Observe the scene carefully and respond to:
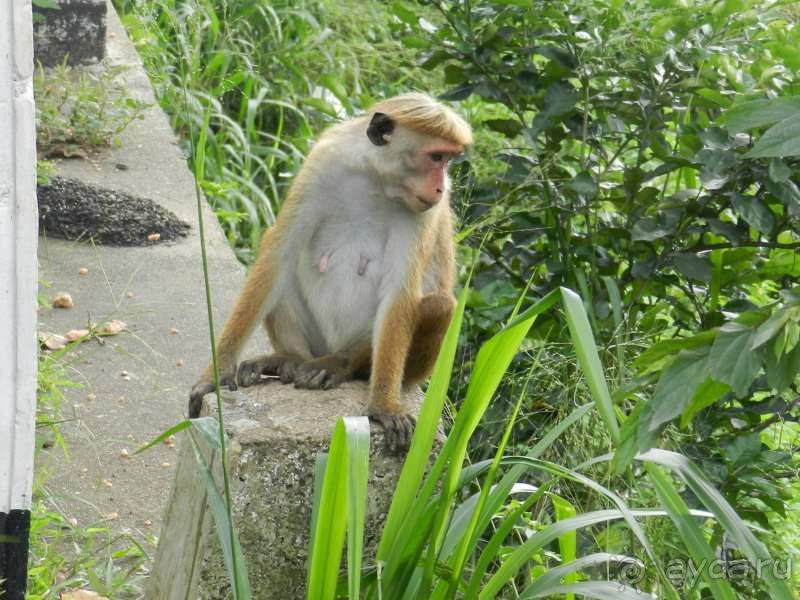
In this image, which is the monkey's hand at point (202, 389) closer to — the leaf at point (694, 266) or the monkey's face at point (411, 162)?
the monkey's face at point (411, 162)

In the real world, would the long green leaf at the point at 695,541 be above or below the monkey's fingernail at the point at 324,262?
above

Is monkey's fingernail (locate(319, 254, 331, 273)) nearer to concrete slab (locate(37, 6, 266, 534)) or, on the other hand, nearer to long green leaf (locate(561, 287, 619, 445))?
concrete slab (locate(37, 6, 266, 534))

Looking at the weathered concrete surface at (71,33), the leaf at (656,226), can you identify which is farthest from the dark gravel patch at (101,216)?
the leaf at (656,226)

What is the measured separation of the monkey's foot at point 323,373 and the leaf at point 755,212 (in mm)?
1500

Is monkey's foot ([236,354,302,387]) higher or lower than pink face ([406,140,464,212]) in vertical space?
lower

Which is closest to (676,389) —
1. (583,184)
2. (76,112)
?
(583,184)

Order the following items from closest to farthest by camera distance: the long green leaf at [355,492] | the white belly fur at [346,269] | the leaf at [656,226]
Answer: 1. the long green leaf at [355,492]
2. the white belly fur at [346,269]
3. the leaf at [656,226]

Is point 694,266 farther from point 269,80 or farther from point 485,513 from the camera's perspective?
point 269,80

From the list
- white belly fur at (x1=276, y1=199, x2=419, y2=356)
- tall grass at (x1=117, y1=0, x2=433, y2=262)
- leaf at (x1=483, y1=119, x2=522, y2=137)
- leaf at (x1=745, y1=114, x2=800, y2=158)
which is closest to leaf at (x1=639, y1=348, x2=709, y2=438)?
leaf at (x1=745, y1=114, x2=800, y2=158)

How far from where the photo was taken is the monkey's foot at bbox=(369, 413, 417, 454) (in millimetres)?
3619

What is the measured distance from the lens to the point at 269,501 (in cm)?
334

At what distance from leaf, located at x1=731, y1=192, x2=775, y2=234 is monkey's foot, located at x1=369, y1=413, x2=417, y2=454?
1.41 m

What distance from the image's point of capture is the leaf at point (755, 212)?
4.27m

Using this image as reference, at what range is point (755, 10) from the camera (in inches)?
179
